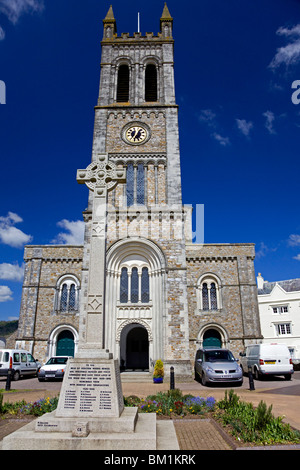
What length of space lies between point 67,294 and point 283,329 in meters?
19.3

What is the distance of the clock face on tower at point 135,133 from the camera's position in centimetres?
2270

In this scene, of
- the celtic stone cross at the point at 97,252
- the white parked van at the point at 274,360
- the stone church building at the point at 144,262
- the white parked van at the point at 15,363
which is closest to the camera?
the celtic stone cross at the point at 97,252

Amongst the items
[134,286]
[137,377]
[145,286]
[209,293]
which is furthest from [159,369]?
[209,293]

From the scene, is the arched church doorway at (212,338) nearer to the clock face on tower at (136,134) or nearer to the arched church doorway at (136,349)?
the arched church doorway at (136,349)

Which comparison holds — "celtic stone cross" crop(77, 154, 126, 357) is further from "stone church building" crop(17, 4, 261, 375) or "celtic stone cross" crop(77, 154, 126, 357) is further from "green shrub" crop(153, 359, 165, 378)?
"stone church building" crop(17, 4, 261, 375)

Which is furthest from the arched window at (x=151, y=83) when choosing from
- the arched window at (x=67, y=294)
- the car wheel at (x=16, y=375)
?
the car wheel at (x=16, y=375)

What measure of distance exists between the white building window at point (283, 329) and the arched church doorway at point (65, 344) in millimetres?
18210

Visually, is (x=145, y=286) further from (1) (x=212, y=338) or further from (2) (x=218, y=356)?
(1) (x=212, y=338)

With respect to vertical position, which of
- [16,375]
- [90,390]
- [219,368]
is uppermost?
[90,390]

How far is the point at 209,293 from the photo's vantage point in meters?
24.4

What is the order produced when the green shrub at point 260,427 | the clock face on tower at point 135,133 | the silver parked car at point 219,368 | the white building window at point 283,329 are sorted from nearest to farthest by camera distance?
the green shrub at point 260,427
the silver parked car at point 219,368
the clock face on tower at point 135,133
the white building window at point 283,329

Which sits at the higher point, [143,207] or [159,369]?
[143,207]

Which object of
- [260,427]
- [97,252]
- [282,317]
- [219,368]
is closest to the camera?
[260,427]
